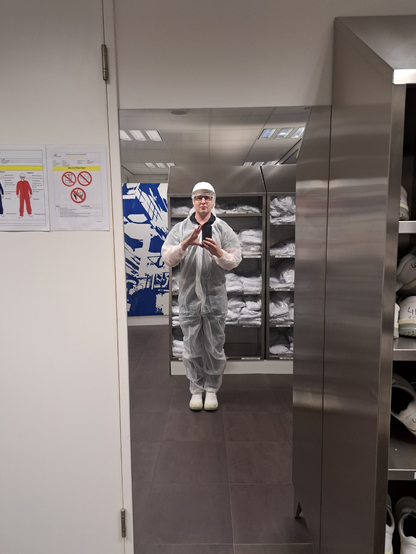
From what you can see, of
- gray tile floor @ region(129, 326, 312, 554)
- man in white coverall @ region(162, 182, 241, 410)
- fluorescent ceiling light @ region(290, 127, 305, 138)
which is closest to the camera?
gray tile floor @ region(129, 326, 312, 554)

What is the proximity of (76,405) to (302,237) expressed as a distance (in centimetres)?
124

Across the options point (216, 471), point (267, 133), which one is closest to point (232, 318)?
point (216, 471)

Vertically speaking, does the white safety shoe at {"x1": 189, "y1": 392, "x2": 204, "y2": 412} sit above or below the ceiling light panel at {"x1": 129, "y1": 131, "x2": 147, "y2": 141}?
below

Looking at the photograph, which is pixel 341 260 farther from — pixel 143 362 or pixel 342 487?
pixel 143 362

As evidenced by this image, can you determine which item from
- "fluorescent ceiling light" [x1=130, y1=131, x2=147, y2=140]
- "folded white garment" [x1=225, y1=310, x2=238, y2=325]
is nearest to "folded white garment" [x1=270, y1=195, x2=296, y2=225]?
"folded white garment" [x1=225, y1=310, x2=238, y2=325]

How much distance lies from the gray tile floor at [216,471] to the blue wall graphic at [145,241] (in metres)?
2.32

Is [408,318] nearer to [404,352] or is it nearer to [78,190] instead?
[404,352]

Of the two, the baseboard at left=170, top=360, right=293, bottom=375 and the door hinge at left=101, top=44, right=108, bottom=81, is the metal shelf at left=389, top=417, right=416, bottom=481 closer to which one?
the door hinge at left=101, top=44, right=108, bottom=81

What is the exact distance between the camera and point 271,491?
2.12 m

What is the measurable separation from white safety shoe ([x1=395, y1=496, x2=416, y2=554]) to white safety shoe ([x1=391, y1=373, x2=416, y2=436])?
1.03 ft

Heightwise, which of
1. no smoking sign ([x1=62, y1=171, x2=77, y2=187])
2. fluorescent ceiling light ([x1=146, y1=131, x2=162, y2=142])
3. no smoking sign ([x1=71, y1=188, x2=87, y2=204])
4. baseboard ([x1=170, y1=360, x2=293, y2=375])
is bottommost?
baseboard ([x1=170, y1=360, x2=293, y2=375])

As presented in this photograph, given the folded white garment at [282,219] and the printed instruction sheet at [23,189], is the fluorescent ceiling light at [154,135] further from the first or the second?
the printed instruction sheet at [23,189]

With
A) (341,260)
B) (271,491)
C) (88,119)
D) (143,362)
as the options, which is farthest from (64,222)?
(143,362)

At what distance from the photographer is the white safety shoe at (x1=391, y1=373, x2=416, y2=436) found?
1146 millimetres
